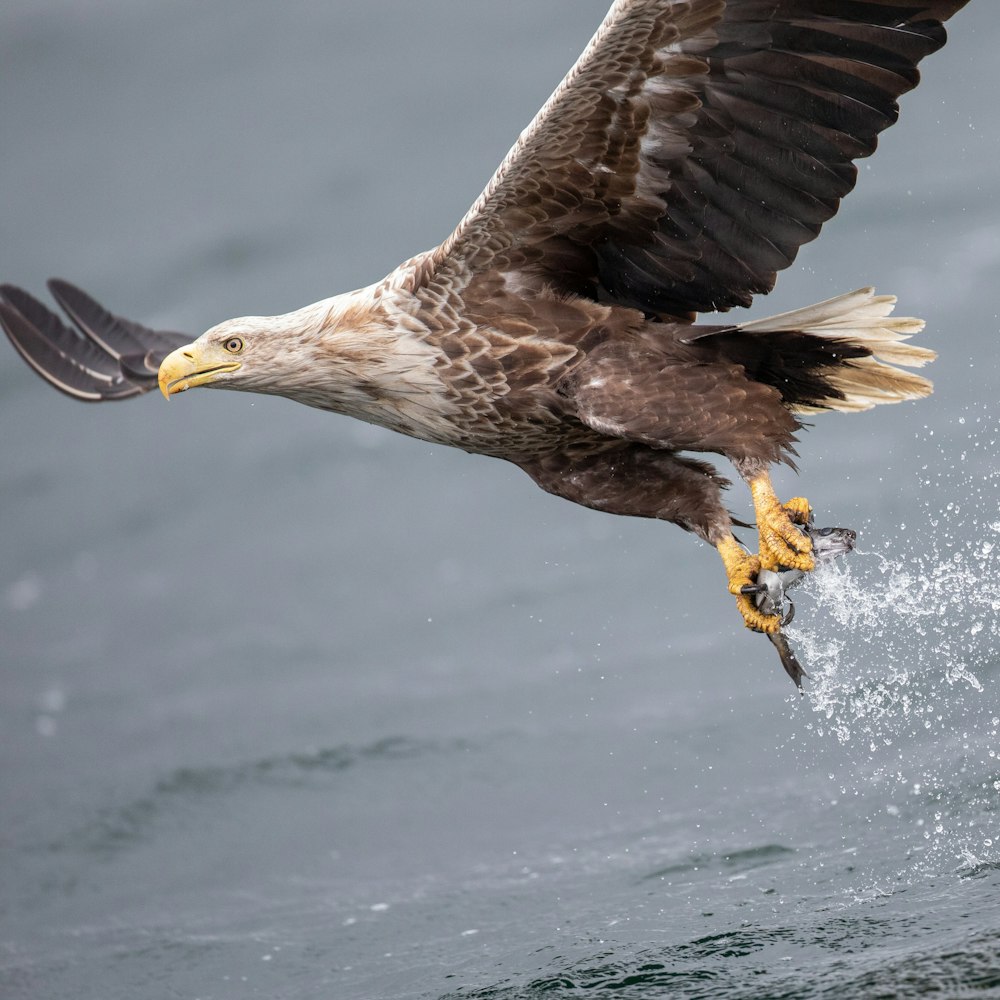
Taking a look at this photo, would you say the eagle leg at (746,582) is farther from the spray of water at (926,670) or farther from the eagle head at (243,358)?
the eagle head at (243,358)

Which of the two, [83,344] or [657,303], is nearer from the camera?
[657,303]

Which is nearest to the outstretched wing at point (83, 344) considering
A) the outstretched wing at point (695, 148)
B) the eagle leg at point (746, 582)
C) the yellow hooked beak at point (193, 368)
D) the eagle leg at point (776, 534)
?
the yellow hooked beak at point (193, 368)

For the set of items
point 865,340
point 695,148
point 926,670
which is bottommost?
point 926,670

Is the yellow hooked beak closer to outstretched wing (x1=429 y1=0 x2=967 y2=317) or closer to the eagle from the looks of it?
the eagle

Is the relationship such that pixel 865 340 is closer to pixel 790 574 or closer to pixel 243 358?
pixel 790 574

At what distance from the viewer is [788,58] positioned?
5.39 metres

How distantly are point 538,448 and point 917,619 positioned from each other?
3500 mm

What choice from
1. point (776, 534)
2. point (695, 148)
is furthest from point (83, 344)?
point (776, 534)

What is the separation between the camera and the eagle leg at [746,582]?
577cm

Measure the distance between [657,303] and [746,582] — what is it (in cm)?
88

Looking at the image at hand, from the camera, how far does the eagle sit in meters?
5.35

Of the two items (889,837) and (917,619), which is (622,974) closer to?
(889,837)

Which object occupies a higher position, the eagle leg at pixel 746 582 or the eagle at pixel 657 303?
the eagle at pixel 657 303

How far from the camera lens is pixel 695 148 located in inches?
216
